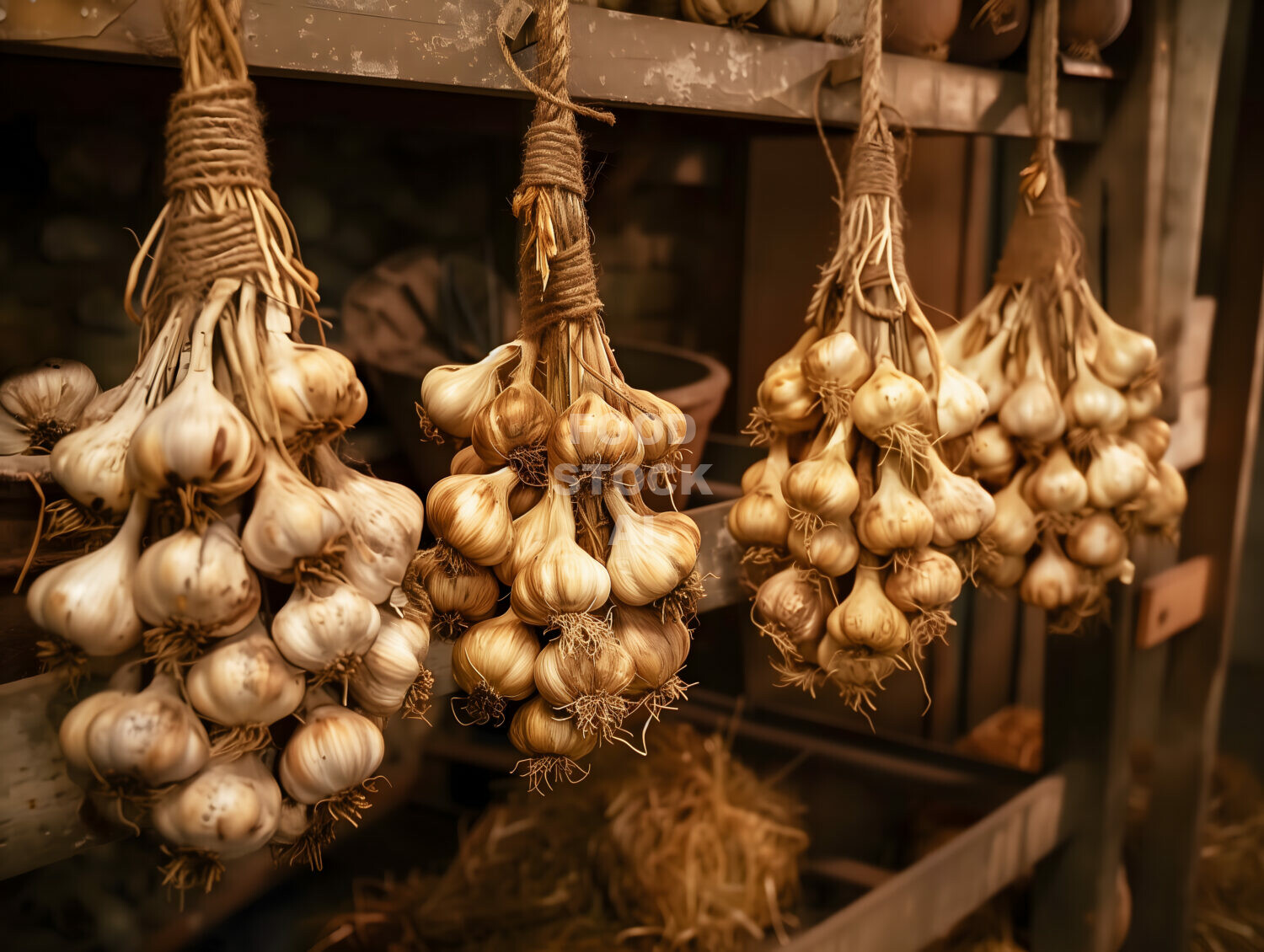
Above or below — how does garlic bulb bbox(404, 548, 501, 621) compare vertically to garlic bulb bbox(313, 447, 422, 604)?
below

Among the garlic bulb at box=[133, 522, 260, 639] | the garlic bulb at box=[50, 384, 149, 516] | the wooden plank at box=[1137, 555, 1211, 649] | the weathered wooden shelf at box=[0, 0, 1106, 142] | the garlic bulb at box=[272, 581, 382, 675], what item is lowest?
the wooden plank at box=[1137, 555, 1211, 649]

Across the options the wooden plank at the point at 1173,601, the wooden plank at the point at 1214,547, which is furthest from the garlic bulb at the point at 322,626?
the wooden plank at the point at 1214,547

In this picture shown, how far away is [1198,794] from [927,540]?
4.49 ft

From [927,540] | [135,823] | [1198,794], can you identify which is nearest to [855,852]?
[1198,794]

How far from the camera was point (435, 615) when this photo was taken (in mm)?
745

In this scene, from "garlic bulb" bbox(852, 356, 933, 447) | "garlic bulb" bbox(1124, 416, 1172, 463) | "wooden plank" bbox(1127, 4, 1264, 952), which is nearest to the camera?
"garlic bulb" bbox(852, 356, 933, 447)

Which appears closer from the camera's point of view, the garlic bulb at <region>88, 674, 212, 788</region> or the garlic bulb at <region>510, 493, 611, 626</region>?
the garlic bulb at <region>88, 674, 212, 788</region>

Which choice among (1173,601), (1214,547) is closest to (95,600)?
(1173,601)

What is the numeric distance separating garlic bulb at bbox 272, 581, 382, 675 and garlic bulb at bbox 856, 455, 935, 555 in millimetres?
479

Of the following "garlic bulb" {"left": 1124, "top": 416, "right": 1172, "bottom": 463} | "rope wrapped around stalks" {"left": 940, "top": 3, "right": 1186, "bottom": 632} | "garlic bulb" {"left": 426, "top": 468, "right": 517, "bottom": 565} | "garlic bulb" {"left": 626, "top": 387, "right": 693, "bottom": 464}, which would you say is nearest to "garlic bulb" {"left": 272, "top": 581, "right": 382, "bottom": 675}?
"garlic bulb" {"left": 426, "top": 468, "right": 517, "bottom": 565}

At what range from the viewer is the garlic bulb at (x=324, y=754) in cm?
59

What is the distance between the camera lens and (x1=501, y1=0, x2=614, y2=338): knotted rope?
2.31 feet

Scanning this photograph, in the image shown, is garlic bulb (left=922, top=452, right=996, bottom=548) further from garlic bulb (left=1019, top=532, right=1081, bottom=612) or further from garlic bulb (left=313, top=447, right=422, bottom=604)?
garlic bulb (left=313, top=447, right=422, bottom=604)

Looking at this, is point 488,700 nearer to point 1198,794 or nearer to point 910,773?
point 910,773
